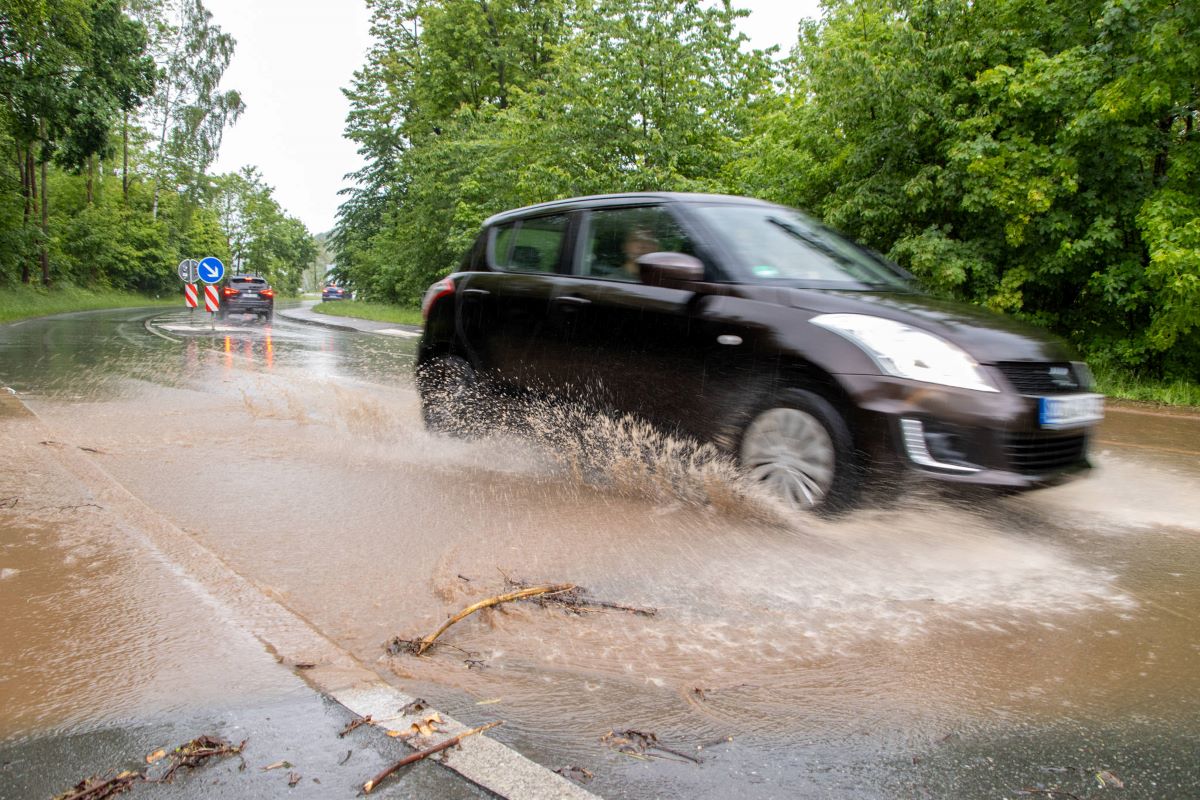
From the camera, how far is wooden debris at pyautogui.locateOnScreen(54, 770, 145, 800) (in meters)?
1.98

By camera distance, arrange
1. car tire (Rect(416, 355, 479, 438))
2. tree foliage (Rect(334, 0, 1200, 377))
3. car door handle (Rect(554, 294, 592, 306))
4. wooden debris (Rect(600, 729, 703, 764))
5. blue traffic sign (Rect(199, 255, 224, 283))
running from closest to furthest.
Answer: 1. wooden debris (Rect(600, 729, 703, 764))
2. car door handle (Rect(554, 294, 592, 306))
3. car tire (Rect(416, 355, 479, 438))
4. tree foliage (Rect(334, 0, 1200, 377))
5. blue traffic sign (Rect(199, 255, 224, 283))

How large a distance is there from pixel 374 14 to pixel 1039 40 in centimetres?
3699

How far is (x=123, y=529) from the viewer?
13.7 ft

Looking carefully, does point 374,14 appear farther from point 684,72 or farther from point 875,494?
point 875,494

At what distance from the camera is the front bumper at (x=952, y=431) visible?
3797mm

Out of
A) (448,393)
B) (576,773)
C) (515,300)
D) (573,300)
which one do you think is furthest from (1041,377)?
(448,393)

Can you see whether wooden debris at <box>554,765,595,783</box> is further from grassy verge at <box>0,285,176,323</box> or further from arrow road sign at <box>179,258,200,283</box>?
grassy verge at <box>0,285,176,323</box>

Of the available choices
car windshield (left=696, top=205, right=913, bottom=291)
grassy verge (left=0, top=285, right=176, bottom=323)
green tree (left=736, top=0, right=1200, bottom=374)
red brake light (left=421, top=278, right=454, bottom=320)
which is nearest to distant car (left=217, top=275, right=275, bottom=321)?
grassy verge (left=0, top=285, right=176, bottom=323)

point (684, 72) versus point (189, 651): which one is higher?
point (684, 72)

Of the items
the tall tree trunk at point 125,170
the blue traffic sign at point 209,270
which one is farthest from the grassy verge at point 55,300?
the tall tree trunk at point 125,170

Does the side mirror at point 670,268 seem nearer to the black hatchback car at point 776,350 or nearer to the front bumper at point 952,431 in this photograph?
the black hatchback car at point 776,350

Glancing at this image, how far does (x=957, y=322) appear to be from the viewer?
4137 mm

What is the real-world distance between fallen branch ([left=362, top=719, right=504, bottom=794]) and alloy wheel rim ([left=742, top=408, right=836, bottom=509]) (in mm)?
2203

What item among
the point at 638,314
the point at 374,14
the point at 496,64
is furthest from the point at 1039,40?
the point at 374,14
